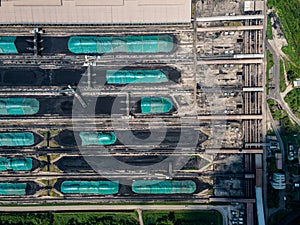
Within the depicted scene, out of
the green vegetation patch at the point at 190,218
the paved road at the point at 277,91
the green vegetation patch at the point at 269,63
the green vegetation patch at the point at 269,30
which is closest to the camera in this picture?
the green vegetation patch at the point at 269,30

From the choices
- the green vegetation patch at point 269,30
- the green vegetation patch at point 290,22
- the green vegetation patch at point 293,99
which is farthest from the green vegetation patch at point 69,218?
the green vegetation patch at point 290,22

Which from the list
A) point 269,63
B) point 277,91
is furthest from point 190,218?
point 269,63

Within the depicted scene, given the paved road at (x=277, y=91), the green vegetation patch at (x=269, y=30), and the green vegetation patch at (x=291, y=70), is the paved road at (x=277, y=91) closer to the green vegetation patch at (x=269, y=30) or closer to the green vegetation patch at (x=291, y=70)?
the green vegetation patch at (x=269, y=30)

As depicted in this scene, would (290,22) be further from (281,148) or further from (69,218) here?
(69,218)

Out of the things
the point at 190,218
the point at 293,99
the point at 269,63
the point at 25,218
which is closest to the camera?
the point at 269,63

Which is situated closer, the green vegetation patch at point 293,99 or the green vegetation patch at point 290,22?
the green vegetation patch at point 290,22

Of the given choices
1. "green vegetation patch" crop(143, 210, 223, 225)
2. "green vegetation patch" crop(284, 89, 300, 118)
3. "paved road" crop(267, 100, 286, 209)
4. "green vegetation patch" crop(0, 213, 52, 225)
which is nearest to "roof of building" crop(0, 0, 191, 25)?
"green vegetation patch" crop(284, 89, 300, 118)

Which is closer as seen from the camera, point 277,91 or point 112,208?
point 277,91

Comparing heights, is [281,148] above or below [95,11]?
below
